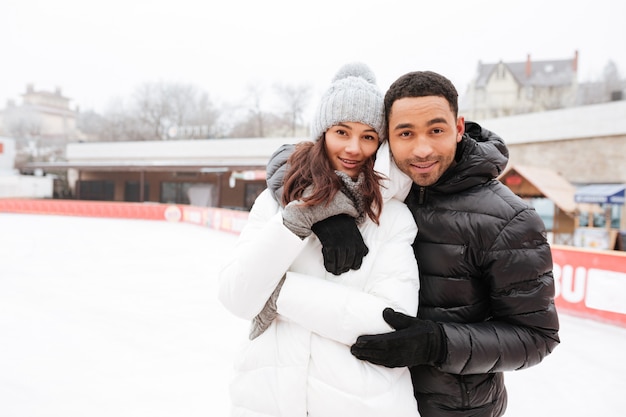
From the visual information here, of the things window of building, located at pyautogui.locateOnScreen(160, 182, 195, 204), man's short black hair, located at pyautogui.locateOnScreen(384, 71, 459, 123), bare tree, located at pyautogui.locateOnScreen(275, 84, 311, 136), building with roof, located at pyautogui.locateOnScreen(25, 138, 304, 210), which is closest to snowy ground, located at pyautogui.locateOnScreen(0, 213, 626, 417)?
man's short black hair, located at pyautogui.locateOnScreen(384, 71, 459, 123)

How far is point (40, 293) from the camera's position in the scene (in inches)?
198

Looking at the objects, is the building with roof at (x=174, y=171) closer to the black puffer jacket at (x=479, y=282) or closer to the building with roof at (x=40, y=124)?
the building with roof at (x=40, y=124)

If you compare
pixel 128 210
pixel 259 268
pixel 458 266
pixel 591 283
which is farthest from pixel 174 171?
pixel 458 266

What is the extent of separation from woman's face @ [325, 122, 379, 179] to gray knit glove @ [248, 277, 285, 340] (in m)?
0.39

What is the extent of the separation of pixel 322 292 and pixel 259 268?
0.18m

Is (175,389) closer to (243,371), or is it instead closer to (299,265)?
(243,371)

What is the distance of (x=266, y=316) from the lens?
112 cm

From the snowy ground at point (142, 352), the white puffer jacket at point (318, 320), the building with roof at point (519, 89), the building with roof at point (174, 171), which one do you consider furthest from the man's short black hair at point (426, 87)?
the building with roof at point (519, 89)

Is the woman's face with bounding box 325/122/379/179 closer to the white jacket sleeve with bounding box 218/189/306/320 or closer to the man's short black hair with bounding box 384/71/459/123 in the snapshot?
the man's short black hair with bounding box 384/71/459/123

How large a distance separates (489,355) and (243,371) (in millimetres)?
684

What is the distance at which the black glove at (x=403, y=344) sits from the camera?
3.31 feet

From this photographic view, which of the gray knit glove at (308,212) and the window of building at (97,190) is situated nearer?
the gray knit glove at (308,212)

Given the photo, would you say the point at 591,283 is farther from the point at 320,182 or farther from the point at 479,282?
the point at 320,182

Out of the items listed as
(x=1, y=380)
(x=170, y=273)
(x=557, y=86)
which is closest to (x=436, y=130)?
(x=1, y=380)
